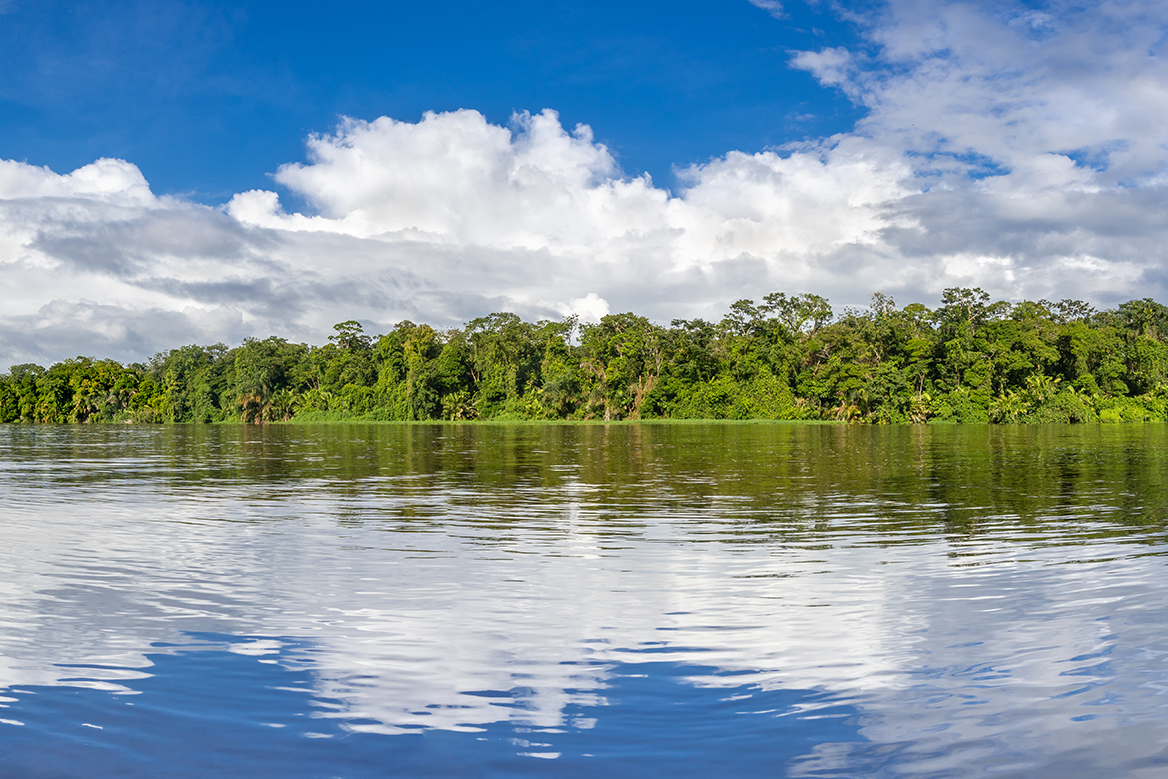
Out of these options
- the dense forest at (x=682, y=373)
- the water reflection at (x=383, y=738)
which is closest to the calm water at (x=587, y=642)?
the water reflection at (x=383, y=738)

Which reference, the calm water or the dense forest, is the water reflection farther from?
the dense forest

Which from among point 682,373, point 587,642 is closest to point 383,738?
point 587,642

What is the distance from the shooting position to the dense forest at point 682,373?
80125 millimetres

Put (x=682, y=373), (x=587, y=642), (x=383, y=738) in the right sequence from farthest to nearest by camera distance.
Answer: (x=682, y=373) → (x=587, y=642) → (x=383, y=738)

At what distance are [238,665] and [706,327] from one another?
306 ft

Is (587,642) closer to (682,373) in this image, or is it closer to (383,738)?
(383,738)

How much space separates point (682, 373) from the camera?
93938mm

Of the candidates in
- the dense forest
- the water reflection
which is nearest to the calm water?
the water reflection

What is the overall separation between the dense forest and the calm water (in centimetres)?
7216

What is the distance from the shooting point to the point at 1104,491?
17625 mm

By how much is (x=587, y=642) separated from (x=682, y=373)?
88.2m

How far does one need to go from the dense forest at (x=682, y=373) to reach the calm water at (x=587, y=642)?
2841 inches

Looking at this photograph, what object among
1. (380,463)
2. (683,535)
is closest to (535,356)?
(380,463)

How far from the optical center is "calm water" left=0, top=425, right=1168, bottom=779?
180 inches
